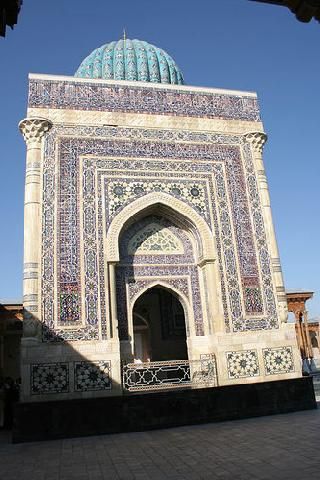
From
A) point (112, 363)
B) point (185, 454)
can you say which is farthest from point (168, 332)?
point (185, 454)

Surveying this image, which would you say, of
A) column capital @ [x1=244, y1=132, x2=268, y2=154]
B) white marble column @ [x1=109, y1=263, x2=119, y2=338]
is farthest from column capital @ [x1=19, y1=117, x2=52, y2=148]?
column capital @ [x1=244, y1=132, x2=268, y2=154]

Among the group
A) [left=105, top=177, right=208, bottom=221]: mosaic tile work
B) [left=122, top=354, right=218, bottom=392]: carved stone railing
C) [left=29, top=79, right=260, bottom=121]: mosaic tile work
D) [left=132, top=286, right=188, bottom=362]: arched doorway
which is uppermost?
[left=29, top=79, right=260, bottom=121]: mosaic tile work

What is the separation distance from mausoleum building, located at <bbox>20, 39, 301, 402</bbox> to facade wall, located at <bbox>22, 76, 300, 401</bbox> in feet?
0.07

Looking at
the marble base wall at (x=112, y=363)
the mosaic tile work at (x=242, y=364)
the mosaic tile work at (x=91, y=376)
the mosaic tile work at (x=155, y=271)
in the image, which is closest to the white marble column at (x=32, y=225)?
the marble base wall at (x=112, y=363)

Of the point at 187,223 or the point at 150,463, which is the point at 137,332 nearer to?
the point at 187,223

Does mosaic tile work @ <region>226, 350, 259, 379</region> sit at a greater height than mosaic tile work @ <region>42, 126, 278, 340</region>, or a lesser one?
lesser

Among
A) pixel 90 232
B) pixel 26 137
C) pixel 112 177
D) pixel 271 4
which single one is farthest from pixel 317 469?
pixel 26 137

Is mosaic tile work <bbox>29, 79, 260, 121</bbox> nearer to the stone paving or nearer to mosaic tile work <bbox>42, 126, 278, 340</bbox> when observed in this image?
mosaic tile work <bbox>42, 126, 278, 340</bbox>

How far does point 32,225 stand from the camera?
7.18 metres

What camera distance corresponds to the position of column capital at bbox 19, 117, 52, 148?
767 cm

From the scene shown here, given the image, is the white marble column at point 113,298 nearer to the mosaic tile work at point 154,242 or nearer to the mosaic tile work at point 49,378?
the mosaic tile work at point 154,242

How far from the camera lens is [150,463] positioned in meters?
4.30

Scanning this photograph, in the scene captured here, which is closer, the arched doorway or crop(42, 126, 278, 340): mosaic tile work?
crop(42, 126, 278, 340): mosaic tile work

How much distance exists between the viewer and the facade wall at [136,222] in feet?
22.4
